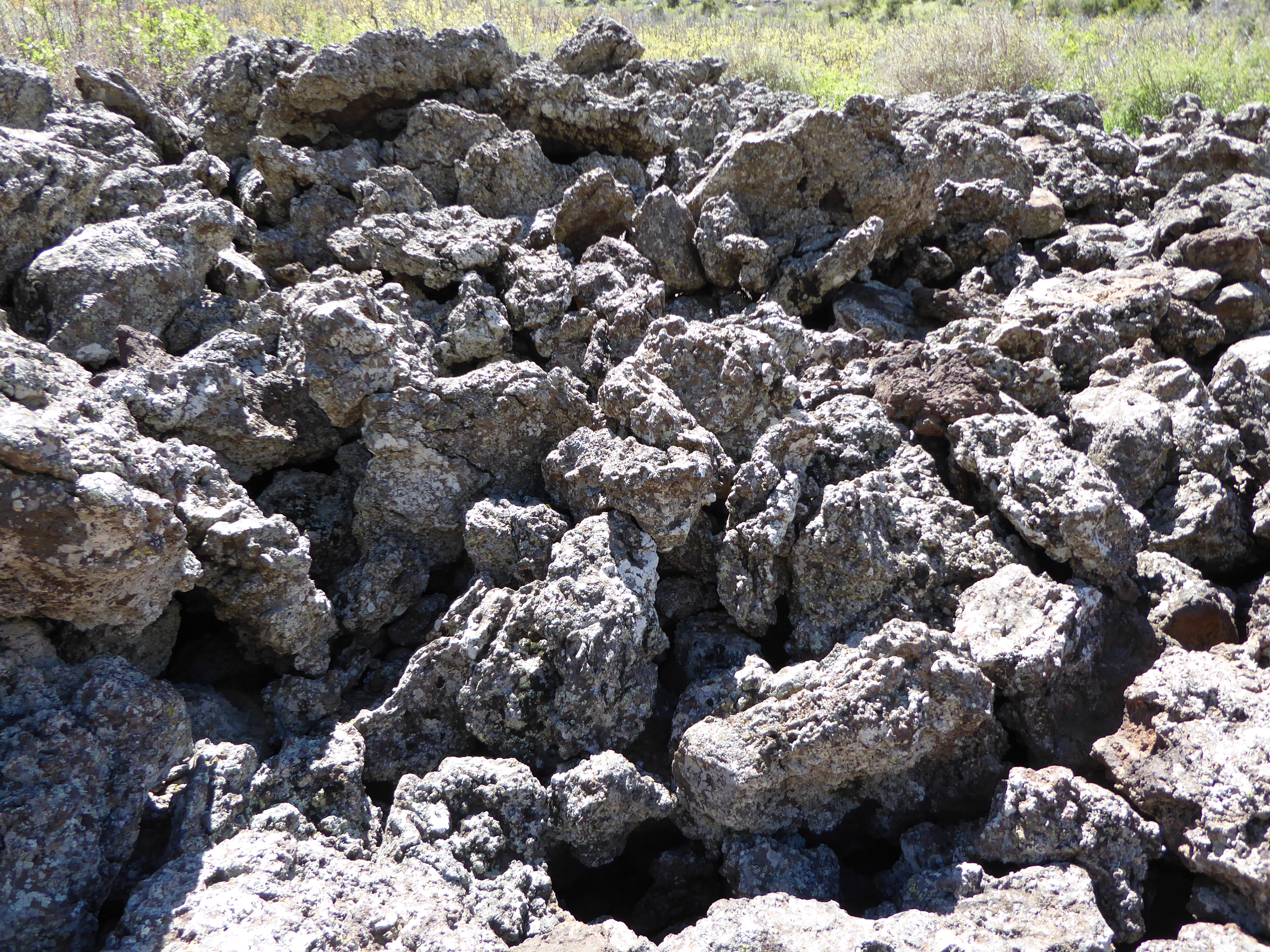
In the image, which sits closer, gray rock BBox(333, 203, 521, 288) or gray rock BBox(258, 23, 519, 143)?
gray rock BBox(333, 203, 521, 288)

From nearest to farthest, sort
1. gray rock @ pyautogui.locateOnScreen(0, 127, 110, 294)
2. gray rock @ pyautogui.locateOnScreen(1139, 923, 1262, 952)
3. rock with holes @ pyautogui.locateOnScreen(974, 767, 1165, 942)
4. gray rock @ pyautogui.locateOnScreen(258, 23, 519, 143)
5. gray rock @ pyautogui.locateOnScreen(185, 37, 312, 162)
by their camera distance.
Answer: gray rock @ pyautogui.locateOnScreen(1139, 923, 1262, 952)
rock with holes @ pyautogui.locateOnScreen(974, 767, 1165, 942)
gray rock @ pyautogui.locateOnScreen(0, 127, 110, 294)
gray rock @ pyautogui.locateOnScreen(258, 23, 519, 143)
gray rock @ pyautogui.locateOnScreen(185, 37, 312, 162)

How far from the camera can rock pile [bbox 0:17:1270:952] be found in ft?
6.16

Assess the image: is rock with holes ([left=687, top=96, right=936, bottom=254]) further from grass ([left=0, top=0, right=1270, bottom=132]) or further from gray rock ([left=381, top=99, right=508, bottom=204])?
grass ([left=0, top=0, right=1270, bottom=132])

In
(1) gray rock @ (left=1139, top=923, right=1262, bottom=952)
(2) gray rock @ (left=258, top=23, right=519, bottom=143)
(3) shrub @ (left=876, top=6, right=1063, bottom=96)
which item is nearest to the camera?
(1) gray rock @ (left=1139, top=923, right=1262, bottom=952)

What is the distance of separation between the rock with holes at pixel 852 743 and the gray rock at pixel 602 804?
11 cm

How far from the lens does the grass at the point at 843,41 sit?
6.04 meters

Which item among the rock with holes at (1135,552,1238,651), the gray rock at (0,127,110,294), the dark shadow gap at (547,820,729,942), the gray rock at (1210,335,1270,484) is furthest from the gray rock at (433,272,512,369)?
the gray rock at (1210,335,1270,484)

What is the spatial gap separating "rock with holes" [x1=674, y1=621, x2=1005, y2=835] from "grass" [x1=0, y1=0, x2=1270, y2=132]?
5.79 meters

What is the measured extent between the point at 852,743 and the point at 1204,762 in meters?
0.91

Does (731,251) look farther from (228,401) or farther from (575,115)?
(228,401)

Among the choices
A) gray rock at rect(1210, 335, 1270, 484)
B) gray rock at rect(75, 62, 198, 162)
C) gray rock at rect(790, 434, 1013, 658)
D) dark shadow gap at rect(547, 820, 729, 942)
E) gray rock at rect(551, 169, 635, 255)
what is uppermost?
gray rock at rect(75, 62, 198, 162)

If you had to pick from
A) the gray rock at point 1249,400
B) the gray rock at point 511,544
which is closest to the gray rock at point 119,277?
the gray rock at point 511,544

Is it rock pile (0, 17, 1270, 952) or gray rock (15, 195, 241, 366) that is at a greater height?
gray rock (15, 195, 241, 366)

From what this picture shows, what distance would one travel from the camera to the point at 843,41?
1080cm
